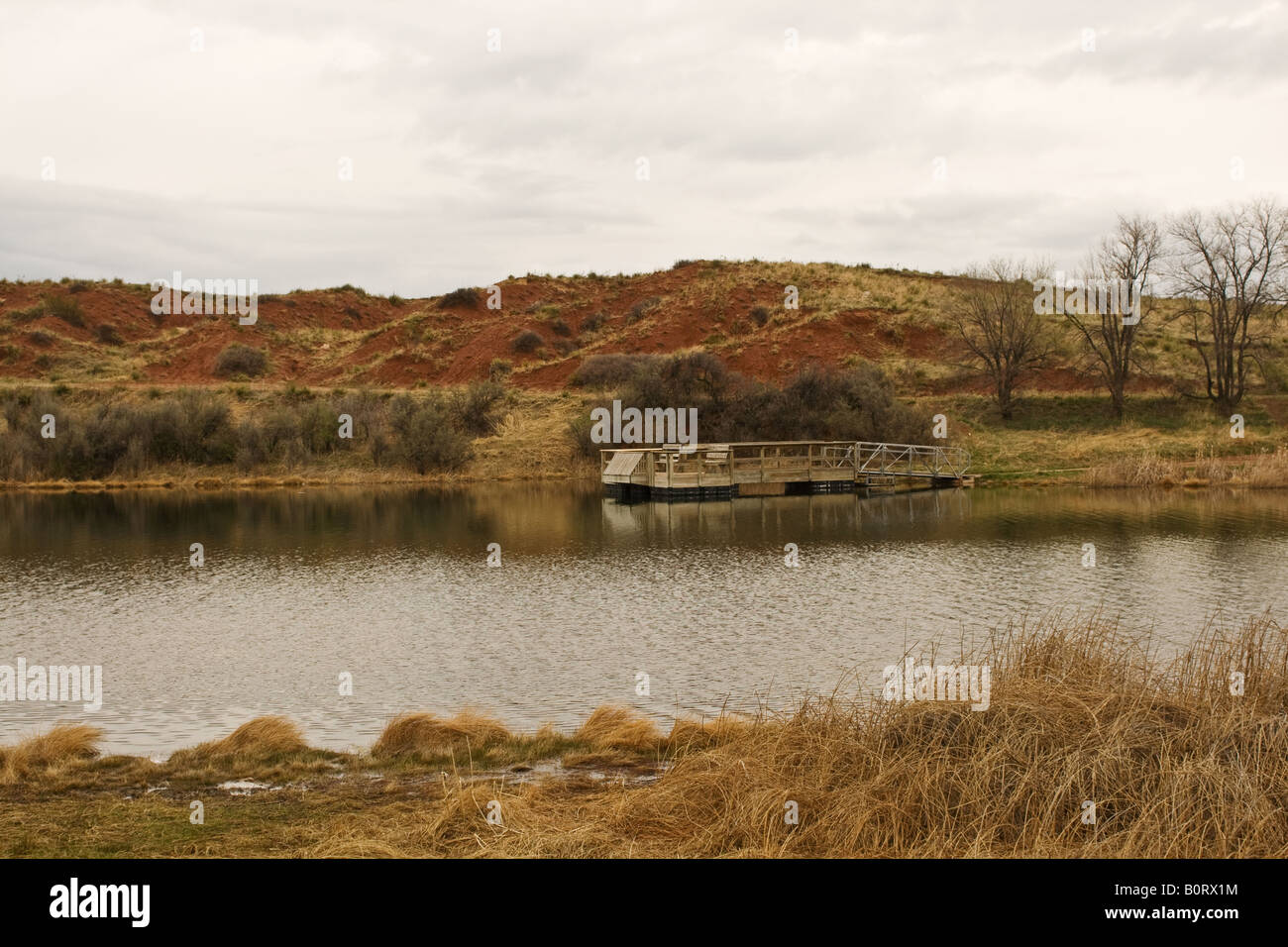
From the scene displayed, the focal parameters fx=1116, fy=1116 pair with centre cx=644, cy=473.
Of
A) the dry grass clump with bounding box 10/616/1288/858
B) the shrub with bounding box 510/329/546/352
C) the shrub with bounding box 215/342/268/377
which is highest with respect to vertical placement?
the shrub with bounding box 510/329/546/352

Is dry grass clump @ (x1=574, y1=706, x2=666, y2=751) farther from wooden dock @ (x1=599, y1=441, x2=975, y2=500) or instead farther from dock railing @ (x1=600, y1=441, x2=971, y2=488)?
wooden dock @ (x1=599, y1=441, x2=975, y2=500)

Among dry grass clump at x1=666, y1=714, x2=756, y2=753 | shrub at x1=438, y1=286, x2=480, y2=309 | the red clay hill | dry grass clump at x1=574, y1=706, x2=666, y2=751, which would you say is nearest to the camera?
dry grass clump at x1=666, y1=714, x2=756, y2=753

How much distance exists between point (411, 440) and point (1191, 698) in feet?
161

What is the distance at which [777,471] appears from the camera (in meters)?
48.8

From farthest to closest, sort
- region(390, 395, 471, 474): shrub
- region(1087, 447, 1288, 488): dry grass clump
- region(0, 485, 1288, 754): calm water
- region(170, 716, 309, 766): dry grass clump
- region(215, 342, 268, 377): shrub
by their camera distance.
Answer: region(215, 342, 268, 377): shrub, region(390, 395, 471, 474): shrub, region(1087, 447, 1288, 488): dry grass clump, region(0, 485, 1288, 754): calm water, region(170, 716, 309, 766): dry grass clump

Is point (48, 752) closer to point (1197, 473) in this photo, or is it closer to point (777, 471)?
point (777, 471)

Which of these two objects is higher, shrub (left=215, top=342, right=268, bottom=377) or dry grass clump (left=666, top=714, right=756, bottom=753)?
shrub (left=215, top=342, right=268, bottom=377)

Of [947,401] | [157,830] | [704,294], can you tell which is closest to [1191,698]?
[157,830]

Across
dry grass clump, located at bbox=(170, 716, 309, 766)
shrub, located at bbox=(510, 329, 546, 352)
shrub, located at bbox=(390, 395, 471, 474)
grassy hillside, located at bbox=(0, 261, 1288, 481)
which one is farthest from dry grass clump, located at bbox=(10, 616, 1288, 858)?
shrub, located at bbox=(510, 329, 546, 352)

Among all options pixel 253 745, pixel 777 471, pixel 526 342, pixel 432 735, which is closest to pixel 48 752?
pixel 253 745

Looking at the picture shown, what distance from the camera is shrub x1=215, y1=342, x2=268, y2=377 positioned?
75562 millimetres

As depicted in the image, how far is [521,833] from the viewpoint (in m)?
8.52

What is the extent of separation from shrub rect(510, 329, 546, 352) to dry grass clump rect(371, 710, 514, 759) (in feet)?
215

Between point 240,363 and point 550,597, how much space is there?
60.1 m
